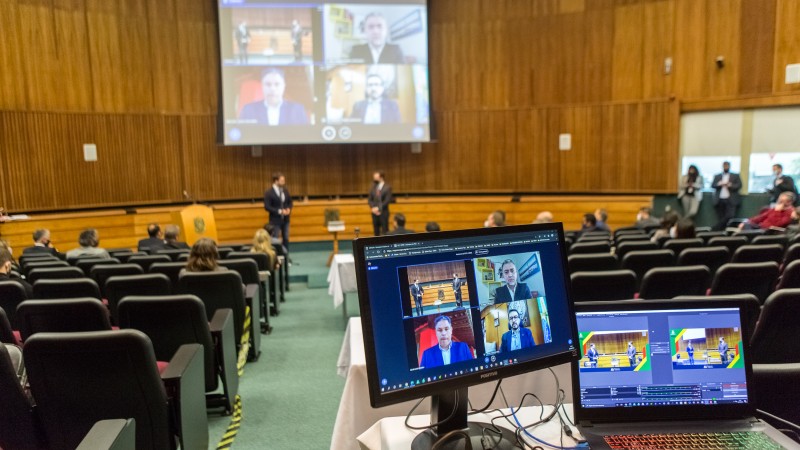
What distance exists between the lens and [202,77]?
39.2ft

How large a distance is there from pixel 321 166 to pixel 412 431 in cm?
1156

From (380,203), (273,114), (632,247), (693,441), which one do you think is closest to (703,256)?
(632,247)

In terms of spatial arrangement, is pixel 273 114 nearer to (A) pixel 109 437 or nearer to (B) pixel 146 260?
(B) pixel 146 260

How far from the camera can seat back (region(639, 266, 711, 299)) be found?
11.9 feet

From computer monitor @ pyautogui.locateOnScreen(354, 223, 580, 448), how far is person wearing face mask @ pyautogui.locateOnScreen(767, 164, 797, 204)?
10638 mm

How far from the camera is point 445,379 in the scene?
1.57 meters

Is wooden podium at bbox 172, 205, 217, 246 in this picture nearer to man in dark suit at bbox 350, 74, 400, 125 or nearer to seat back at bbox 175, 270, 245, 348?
man in dark suit at bbox 350, 74, 400, 125

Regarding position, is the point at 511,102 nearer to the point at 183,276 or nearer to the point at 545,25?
the point at 545,25

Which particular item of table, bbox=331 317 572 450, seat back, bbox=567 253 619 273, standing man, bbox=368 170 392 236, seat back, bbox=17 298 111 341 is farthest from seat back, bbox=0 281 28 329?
standing man, bbox=368 170 392 236

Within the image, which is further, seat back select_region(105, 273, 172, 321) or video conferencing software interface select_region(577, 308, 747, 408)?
seat back select_region(105, 273, 172, 321)

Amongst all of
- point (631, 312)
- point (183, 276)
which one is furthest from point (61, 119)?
point (631, 312)

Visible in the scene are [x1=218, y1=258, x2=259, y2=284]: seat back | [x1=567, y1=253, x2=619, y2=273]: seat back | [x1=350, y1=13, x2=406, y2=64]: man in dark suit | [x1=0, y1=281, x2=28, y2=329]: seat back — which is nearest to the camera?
[x1=0, y1=281, x2=28, y2=329]: seat back

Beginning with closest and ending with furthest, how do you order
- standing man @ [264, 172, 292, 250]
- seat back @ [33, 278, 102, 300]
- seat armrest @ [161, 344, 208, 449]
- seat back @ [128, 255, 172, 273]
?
seat armrest @ [161, 344, 208, 449] → seat back @ [33, 278, 102, 300] → seat back @ [128, 255, 172, 273] → standing man @ [264, 172, 292, 250]

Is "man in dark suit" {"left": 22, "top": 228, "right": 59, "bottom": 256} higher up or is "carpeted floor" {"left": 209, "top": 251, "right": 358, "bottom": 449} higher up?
"man in dark suit" {"left": 22, "top": 228, "right": 59, "bottom": 256}
